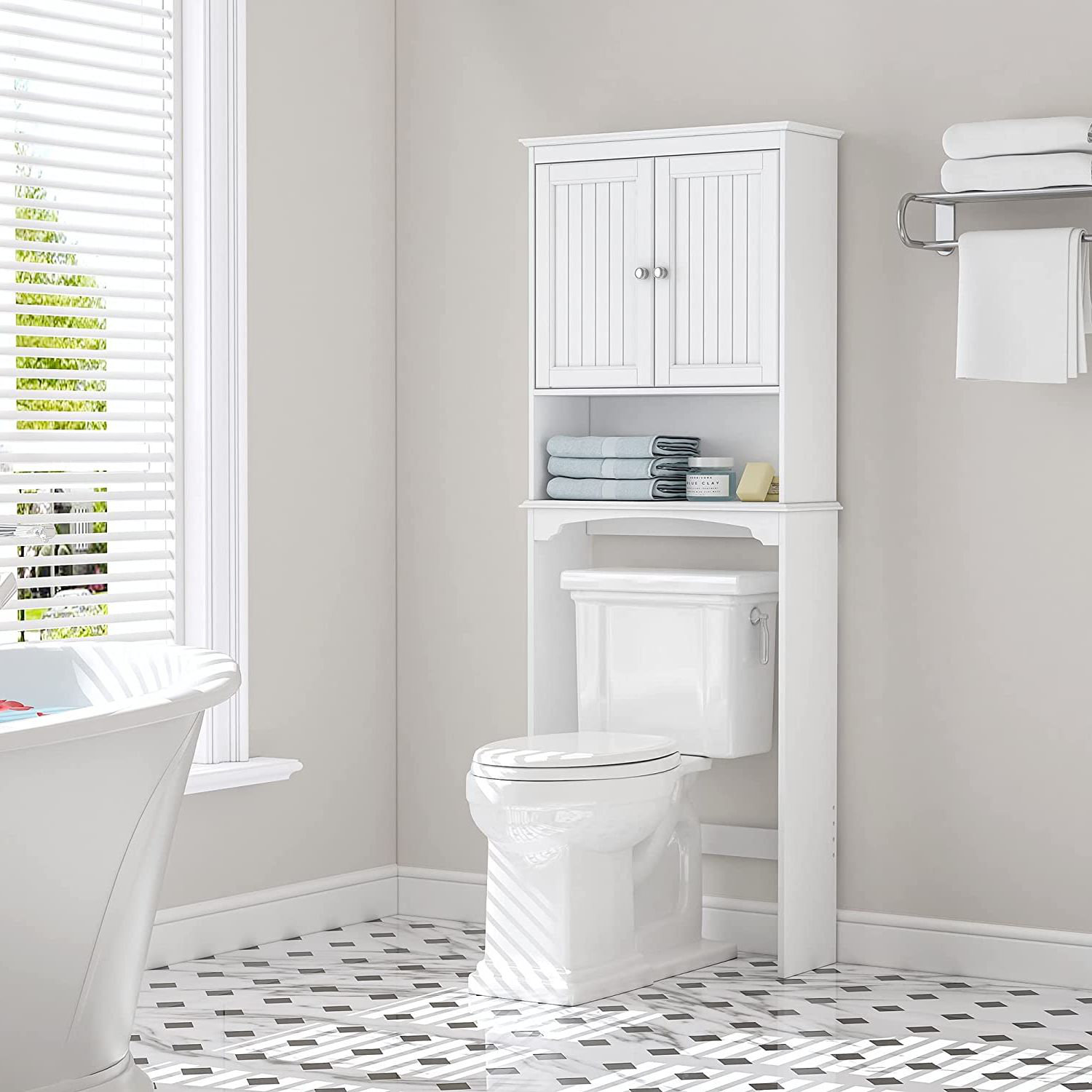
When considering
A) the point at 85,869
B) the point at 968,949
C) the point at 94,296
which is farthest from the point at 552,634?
the point at 85,869

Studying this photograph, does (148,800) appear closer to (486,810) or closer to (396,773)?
(486,810)

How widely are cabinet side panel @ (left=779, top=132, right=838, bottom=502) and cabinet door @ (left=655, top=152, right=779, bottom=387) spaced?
4 cm

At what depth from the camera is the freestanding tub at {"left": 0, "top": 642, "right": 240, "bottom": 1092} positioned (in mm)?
2508

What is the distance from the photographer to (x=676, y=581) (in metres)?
4.05

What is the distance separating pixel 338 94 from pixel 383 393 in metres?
0.77

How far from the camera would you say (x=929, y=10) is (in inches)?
158

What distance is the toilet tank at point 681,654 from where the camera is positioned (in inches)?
159

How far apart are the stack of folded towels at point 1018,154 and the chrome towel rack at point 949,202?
11 mm

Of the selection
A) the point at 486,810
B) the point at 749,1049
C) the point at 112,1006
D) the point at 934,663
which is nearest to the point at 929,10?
the point at 934,663

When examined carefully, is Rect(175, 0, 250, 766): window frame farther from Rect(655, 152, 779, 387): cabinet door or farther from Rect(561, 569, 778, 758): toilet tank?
Rect(655, 152, 779, 387): cabinet door

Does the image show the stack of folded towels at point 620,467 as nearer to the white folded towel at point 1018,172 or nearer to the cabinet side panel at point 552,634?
the cabinet side panel at point 552,634

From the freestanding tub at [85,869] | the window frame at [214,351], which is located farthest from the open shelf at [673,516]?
the freestanding tub at [85,869]

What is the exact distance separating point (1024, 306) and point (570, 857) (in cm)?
150

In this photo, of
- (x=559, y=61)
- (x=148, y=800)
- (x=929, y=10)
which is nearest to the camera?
(x=148, y=800)
